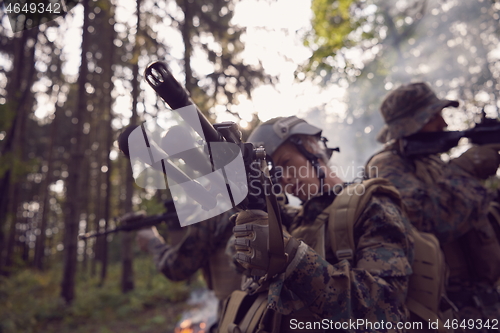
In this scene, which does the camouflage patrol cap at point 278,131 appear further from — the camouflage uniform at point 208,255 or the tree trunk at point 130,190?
the tree trunk at point 130,190

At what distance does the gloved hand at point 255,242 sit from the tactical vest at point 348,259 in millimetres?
343

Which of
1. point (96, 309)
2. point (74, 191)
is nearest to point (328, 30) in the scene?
point (74, 191)

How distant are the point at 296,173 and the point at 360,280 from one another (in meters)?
0.85

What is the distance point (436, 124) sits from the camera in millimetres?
3377

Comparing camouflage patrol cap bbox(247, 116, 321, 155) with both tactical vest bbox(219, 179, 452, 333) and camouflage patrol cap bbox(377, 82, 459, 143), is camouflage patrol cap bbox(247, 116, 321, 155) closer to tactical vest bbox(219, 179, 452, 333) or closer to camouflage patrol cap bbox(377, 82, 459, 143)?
tactical vest bbox(219, 179, 452, 333)

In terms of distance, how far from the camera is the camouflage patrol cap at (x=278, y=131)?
7.34 ft

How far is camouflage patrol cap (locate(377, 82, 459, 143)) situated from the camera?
3213mm

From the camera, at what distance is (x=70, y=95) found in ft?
54.7

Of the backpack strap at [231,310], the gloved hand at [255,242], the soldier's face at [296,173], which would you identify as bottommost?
the backpack strap at [231,310]

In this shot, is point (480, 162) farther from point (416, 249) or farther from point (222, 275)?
point (222, 275)

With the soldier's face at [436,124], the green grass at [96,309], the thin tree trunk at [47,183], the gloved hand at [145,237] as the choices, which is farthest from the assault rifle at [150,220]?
the thin tree trunk at [47,183]

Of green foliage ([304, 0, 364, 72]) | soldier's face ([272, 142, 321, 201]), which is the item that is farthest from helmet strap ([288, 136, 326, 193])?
green foliage ([304, 0, 364, 72])

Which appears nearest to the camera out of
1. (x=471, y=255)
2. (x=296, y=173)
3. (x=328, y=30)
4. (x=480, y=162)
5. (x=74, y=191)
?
(x=296, y=173)

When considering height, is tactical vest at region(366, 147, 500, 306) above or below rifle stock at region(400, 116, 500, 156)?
below
